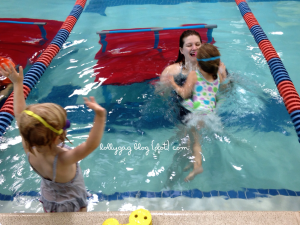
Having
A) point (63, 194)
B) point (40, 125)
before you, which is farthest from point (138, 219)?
point (40, 125)

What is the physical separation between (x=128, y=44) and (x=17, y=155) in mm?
2526

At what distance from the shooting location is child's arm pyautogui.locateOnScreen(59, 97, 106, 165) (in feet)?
4.73

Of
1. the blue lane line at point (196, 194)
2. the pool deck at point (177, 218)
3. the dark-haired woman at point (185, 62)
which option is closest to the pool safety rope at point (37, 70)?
the blue lane line at point (196, 194)

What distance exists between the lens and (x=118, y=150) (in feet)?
9.55

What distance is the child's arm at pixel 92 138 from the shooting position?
1442 mm

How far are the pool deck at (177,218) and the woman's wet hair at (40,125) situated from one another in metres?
0.54

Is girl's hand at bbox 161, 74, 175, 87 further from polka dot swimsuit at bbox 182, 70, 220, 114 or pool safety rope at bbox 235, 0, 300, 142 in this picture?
pool safety rope at bbox 235, 0, 300, 142

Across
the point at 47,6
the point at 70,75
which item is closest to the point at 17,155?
the point at 70,75

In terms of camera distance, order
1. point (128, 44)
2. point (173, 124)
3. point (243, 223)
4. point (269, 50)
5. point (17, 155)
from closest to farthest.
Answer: point (243, 223)
point (17, 155)
point (173, 124)
point (269, 50)
point (128, 44)

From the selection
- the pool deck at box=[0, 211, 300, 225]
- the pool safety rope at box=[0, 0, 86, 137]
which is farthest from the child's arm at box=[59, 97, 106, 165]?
the pool safety rope at box=[0, 0, 86, 137]

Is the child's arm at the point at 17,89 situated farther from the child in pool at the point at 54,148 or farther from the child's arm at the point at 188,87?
the child's arm at the point at 188,87

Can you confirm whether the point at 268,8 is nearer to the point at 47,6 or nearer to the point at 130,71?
the point at 130,71

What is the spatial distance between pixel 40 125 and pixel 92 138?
28cm

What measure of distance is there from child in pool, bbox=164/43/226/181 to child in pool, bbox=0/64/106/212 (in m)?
1.31
